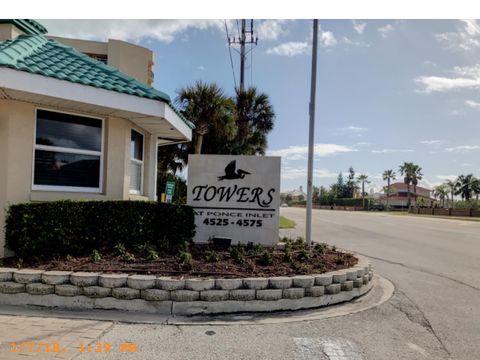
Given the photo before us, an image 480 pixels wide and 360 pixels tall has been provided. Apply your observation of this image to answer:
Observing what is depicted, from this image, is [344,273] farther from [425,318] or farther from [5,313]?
[5,313]

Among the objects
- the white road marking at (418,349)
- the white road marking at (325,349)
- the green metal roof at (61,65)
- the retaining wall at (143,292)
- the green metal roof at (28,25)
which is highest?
the green metal roof at (28,25)

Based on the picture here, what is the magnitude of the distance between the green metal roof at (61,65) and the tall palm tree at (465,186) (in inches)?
4392

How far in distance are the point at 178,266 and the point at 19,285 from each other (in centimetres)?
214

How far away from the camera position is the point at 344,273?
19.5 ft

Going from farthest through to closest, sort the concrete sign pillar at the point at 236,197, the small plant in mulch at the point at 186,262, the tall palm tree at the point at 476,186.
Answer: the tall palm tree at the point at 476,186
the concrete sign pillar at the point at 236,197
the small plant in mulch at the point at 186,262

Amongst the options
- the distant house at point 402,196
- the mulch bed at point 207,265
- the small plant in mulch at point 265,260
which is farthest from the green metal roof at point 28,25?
the distant house at point 402,196

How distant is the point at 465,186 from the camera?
10306 cm

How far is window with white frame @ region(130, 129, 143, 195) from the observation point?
8.83 metres

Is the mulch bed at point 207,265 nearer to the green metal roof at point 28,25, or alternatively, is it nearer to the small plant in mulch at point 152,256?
the small plant in mulch at point 152,256

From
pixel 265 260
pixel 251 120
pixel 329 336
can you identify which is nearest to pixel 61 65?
pixel 265 260

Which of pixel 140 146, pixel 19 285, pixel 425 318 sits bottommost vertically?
pixel 425 318

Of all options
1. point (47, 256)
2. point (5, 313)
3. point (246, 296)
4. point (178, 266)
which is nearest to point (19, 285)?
point (5, 313)

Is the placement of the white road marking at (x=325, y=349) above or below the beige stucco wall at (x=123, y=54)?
below
